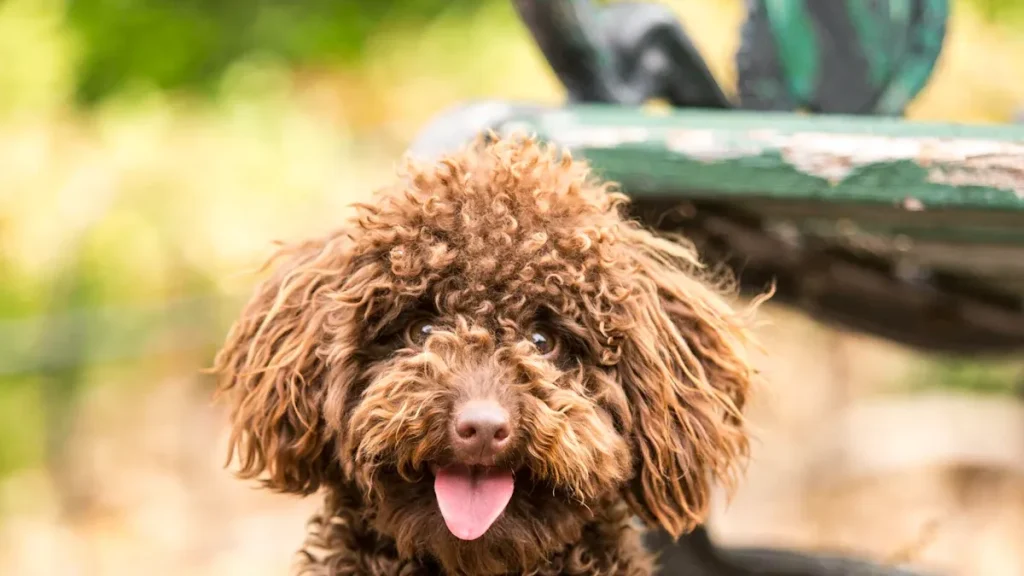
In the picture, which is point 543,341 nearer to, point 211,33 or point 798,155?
point 798,155

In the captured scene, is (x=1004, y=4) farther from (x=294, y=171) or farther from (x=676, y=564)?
(x=676, y=564)

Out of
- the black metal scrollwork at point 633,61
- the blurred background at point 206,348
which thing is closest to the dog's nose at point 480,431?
the black metal scrollwork at point 633,61

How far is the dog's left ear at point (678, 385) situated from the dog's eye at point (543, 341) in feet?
0.40

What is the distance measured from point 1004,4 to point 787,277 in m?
4.10

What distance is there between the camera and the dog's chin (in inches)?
74.2

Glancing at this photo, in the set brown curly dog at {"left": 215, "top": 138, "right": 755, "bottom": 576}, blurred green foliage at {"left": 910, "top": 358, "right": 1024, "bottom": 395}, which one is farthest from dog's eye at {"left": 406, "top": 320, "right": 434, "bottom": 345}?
blurred green foliage at {"left": 910, "top": 358, "right": 1024, "bottom": 395}

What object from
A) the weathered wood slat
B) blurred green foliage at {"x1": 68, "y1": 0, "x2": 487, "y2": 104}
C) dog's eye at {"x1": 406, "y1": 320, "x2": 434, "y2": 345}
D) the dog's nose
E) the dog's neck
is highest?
blurred green foliage at {"x1": 68, "y1": 0, "x2": 487, "y2": 104}

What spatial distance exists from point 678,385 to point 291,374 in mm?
640

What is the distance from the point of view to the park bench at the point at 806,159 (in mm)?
2119

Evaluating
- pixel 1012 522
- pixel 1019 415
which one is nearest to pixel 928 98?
pixel 1019 415

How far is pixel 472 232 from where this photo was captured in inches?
77.5

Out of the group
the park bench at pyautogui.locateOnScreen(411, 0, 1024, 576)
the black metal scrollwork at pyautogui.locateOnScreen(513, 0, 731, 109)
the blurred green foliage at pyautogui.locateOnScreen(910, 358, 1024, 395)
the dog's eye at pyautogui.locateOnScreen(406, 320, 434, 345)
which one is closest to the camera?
the dog's eye at pyautogui.locateOnScreen(406, 320, 434, 345)

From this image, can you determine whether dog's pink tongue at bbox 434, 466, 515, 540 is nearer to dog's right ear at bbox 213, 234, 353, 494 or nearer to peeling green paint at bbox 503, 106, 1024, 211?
dog's right ear at bbox 213, 234, 353, 494

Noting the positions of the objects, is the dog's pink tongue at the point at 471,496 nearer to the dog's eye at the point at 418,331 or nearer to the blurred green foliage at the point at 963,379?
the dog's eye at the point at 418,331
